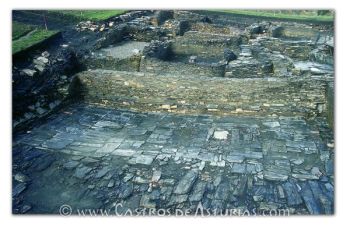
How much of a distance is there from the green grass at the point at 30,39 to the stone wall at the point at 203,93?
6.18 ft

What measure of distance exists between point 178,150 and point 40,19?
8278mm

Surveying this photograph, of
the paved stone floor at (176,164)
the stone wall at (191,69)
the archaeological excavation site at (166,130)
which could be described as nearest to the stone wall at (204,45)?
the archaeological excavation site at (166,130)

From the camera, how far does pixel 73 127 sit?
8156mm

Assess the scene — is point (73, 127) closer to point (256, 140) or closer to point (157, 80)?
point (157, 80)

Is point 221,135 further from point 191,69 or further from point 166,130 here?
point 191,69

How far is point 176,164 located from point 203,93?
9.64 feet

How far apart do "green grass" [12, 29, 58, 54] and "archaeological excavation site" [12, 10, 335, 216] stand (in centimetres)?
7

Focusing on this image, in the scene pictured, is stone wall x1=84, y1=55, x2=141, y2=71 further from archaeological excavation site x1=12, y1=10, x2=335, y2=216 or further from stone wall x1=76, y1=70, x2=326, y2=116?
stone wall x1=76, y1=70, x2=326, y2=116

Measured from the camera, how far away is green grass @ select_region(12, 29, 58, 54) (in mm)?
9306

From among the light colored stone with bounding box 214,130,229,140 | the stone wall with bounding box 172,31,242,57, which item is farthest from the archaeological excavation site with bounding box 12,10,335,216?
the stone wall with bounding box 172,31,242,57

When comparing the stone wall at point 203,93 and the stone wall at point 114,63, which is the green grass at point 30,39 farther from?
the stone wall at point 203,93

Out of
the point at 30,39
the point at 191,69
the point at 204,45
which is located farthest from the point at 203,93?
the point at 30,39

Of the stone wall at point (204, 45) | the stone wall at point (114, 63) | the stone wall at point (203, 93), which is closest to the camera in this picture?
the stone wall at point (203, 93)

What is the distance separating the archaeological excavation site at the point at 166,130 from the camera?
5.66 metres
